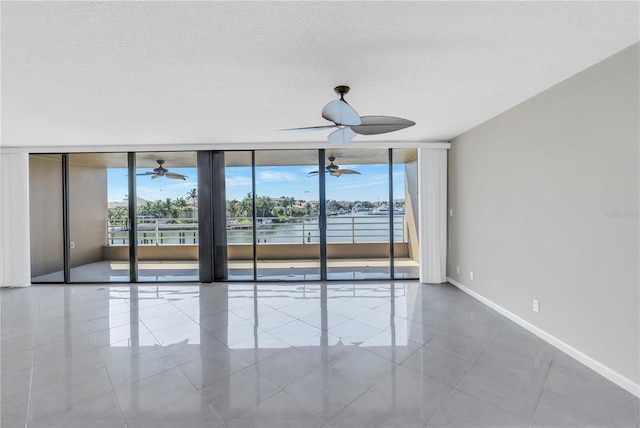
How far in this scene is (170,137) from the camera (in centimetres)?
409

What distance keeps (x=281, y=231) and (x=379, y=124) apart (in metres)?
4.26

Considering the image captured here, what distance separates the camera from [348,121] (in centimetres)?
227

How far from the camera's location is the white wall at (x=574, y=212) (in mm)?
1964

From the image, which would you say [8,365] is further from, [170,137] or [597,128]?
[597,128]

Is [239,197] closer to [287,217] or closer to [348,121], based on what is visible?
[287,217]

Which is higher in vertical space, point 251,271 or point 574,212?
point 574,212

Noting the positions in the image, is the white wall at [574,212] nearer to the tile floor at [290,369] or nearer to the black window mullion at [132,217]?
the tile floor at [290,369]

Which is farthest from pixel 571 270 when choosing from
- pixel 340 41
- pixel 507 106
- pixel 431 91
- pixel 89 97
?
pixel 89 97

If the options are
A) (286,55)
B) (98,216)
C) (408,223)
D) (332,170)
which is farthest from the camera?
(408,223)

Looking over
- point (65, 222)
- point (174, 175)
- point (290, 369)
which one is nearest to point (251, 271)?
point (174, 175)

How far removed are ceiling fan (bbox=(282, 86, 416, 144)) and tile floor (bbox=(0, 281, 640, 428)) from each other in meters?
1.99

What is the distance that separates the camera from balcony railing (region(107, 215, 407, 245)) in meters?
6.26

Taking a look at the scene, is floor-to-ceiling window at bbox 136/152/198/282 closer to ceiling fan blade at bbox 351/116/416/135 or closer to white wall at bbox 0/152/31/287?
white wall at bbox 0/152/31/287

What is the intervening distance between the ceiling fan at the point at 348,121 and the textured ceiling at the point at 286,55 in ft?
0.93
